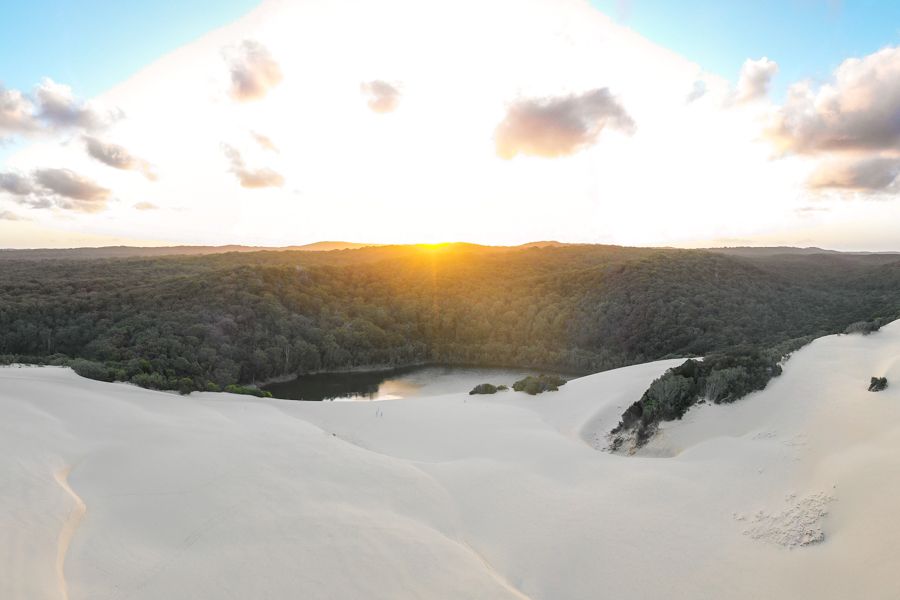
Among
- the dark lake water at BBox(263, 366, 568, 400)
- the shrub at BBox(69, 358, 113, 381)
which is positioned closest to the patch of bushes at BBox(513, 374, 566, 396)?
the shrub at BBox(69, 358, 113, 381)

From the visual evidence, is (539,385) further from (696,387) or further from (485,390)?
(696,387)

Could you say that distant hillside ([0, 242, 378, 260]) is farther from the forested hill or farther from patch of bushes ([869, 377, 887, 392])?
patch of bushes ([869, 377, 887, 392])

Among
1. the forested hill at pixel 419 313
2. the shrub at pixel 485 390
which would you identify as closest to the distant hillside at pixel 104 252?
the forested hill at pixel 419 313

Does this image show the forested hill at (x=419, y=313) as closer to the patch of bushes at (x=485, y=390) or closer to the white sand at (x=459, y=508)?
the patch of bushes at (x=485, y=390)

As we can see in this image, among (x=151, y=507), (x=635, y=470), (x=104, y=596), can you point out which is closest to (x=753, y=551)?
(x=635, y=470)

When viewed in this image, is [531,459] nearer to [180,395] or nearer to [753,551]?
[753,551]

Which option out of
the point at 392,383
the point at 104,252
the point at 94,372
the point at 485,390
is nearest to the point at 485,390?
the point at 485,390

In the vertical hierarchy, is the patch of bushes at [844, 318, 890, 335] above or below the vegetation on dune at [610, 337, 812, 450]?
above
